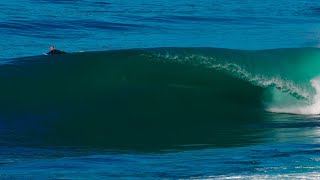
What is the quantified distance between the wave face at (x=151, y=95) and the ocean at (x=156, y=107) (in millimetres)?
25

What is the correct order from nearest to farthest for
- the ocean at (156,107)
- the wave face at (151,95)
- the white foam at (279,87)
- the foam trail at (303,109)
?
the ocean at (156,107) < the wave face at (151,95) < the foam trail at (303,109) < the white foam at (279,87)

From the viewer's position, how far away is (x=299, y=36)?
31.1 meters

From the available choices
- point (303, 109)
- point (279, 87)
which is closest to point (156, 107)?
point (279, 87)

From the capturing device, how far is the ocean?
13812mm

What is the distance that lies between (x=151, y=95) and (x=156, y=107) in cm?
65

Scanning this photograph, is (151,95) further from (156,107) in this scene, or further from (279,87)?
(279,87)

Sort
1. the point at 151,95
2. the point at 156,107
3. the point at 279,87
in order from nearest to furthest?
the point at 156,107 → the point at 151,95 → the point at 279,87

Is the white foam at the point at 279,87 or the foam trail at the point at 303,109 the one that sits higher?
the white foam at the point at 279,87

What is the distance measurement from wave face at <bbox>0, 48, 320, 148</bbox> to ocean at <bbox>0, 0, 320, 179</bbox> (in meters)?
0.02

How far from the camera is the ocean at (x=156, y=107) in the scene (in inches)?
544

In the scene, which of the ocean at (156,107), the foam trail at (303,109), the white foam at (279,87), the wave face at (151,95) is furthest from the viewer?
the white foam at (279,87)

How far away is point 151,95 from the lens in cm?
1992

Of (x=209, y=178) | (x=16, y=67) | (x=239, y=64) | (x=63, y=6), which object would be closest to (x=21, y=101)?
(x=16, y=67)

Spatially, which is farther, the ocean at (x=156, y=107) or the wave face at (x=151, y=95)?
the wave face at (x=151, y=95)
